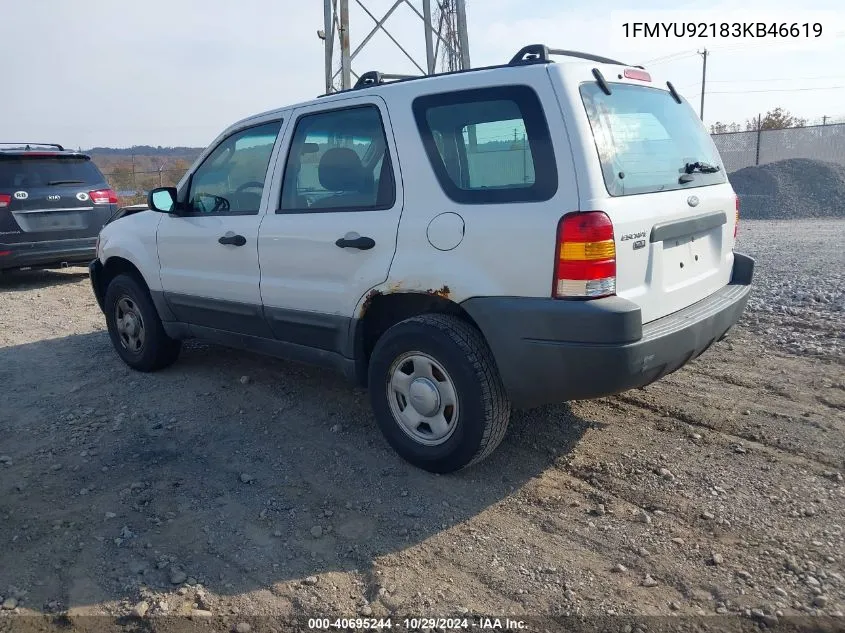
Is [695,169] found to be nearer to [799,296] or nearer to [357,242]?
[357,242]

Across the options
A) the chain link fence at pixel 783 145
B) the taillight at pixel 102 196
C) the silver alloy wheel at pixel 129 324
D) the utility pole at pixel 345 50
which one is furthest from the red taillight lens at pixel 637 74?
the chain link fence at pixel 783 145

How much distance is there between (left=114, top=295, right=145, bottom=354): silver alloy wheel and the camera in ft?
18.3

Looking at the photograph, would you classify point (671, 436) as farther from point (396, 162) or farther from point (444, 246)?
point (396, 162)

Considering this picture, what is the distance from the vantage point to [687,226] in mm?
3562

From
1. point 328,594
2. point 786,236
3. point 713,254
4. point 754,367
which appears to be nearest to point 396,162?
point 713,254

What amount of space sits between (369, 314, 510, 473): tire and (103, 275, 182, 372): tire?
2.39 metres

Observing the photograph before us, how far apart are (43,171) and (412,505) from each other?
26.4ft

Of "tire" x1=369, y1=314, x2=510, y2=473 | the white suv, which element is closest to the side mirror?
the white suv

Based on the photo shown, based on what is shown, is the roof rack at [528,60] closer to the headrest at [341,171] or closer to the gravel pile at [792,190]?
the headrest at [341,171]

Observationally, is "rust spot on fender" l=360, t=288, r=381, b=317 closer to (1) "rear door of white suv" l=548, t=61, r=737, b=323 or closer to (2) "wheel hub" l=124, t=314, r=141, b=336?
(1) "rear door of white suv" l=548, t=61, r=737, b=323

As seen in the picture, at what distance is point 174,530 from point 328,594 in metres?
0.94

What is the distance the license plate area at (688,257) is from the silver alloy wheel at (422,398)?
1.21 metres

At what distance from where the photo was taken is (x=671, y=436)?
3990 millimetres

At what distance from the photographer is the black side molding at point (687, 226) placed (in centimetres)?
333
